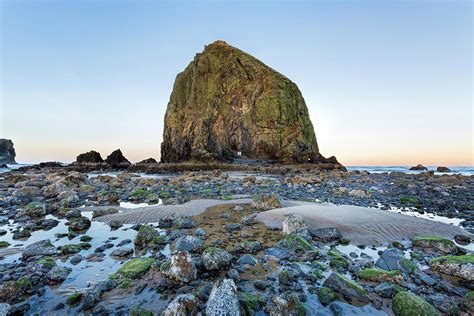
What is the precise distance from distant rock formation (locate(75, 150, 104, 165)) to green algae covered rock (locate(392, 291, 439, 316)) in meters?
67.8

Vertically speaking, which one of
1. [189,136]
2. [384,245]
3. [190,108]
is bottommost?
[384,245]

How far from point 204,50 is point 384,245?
91.5 m

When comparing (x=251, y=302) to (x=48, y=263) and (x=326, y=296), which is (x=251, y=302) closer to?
(x=326, y=296)

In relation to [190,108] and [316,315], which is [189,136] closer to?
[190,108]

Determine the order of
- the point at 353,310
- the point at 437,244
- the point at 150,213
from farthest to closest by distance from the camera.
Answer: the point at 150,213, the point at 437,244, the point at 353,310

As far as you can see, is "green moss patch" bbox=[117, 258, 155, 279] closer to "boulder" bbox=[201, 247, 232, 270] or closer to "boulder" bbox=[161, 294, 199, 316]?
"boulder" bbox=[201, 247, 232, 270]

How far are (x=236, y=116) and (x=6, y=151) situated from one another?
10024cm

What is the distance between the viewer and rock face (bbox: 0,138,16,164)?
3898 inches

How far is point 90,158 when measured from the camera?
201 feet

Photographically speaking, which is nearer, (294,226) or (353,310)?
(353,310)

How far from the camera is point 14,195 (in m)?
10.6

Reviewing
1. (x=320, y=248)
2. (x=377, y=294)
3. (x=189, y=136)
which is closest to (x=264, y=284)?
(x=377, y=294)

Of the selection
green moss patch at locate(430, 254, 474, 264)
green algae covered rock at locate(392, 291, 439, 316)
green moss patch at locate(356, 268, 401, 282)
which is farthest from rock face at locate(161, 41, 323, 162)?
green algae covered rock at locate(392, 291, 439, 316)

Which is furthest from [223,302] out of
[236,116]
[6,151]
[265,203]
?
[6,151]
